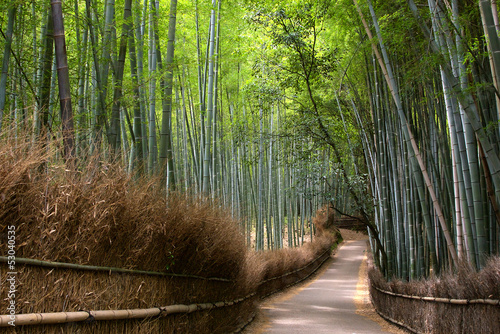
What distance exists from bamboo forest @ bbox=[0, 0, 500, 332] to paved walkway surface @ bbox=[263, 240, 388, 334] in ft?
3.44

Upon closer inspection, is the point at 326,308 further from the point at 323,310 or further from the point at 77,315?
the point at 77,315

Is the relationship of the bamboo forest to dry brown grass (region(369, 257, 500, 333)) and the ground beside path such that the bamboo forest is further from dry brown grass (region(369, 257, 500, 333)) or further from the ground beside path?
the ground beside path

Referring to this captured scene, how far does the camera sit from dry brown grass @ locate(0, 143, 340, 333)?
207 cm

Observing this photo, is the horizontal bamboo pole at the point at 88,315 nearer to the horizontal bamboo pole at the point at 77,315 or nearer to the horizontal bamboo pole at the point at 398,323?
the horizontal bamboo pole at the point at 77,315

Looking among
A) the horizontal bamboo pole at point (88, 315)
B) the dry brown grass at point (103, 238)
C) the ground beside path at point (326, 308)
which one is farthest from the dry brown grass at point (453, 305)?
the horizontal bamboo pole at point (88, 315)

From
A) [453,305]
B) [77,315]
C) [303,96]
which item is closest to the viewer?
[77,315]

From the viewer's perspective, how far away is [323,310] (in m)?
7.56

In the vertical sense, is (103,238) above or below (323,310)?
above

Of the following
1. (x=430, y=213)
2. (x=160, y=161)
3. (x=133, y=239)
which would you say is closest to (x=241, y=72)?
(x=430, y=213)

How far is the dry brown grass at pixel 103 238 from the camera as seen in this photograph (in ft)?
6.79

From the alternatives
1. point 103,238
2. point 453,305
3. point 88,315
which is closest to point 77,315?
point 88,315

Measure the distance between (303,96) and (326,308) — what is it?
4.72 m

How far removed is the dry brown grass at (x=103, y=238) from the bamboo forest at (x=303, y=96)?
4 centimetres

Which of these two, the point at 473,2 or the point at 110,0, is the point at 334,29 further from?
the point at 110,0
